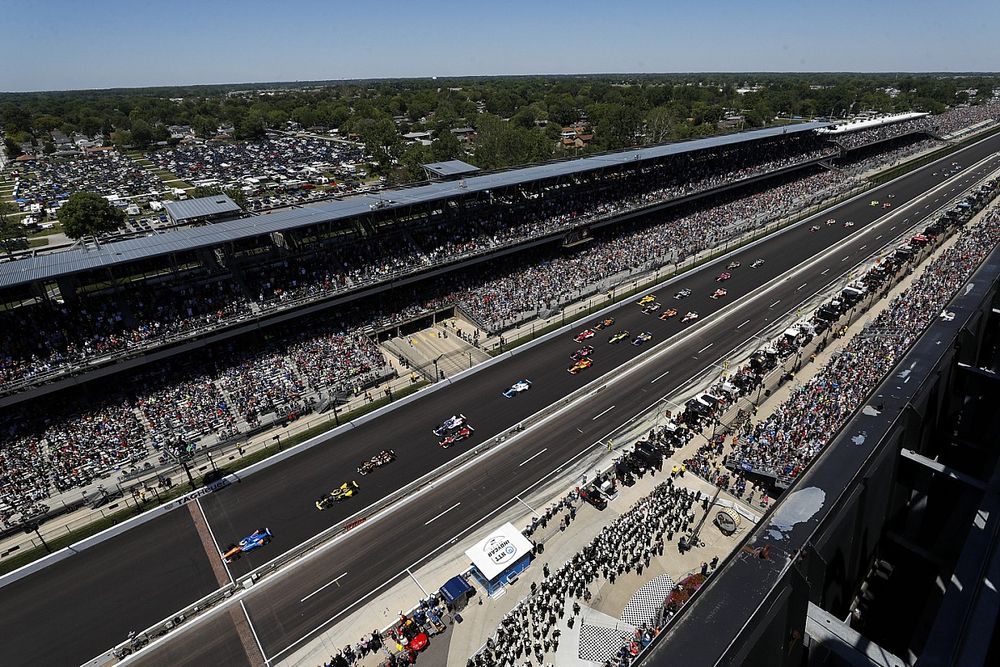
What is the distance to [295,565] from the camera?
3003cm

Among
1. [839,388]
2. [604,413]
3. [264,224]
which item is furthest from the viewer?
[264,224]

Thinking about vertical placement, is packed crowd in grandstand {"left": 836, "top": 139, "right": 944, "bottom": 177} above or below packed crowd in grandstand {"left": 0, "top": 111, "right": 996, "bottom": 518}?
below

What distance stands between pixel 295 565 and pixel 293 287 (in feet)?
97.6

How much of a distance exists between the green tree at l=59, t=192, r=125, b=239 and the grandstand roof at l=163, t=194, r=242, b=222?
33539 millimetres

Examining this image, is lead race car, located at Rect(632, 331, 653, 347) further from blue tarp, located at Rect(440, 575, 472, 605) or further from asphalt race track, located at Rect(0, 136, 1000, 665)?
blue tarp, located at Rect(440, 575, 472, 605)

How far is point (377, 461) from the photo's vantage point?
37.0m

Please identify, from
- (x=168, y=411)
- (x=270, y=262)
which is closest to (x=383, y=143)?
(x=270, y=262)

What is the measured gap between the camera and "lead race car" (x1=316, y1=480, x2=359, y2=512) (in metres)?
33.8

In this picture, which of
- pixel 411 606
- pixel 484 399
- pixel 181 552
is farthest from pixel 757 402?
pixel 181 552

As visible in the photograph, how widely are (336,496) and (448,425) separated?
9.74m

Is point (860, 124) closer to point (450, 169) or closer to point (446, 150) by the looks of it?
point (446, 150)

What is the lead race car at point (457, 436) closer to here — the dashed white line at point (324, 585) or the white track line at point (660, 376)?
the dashed white line at point (324, 585)

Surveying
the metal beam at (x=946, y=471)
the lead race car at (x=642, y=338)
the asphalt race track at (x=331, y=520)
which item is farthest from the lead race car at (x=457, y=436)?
the metal beam at (x=946, y=471)

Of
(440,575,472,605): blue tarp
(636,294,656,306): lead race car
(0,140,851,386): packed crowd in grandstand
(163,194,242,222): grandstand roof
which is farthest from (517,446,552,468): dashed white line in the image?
(163,194,242,222): grandstand roof
